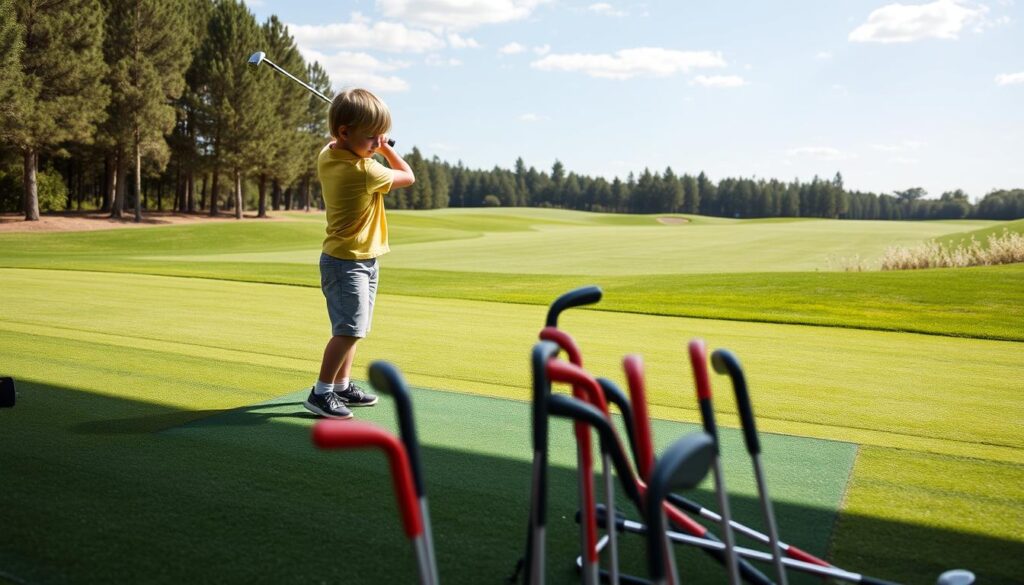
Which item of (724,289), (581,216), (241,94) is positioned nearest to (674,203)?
(581,216)

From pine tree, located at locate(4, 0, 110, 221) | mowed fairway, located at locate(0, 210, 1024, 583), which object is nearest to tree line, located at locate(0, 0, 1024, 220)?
pine tree, located at locate(4, 0, 110, 221)

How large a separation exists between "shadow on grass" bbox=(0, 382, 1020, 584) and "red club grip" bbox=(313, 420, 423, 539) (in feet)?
4.36

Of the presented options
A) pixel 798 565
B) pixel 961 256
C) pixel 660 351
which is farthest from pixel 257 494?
pixel 961 256

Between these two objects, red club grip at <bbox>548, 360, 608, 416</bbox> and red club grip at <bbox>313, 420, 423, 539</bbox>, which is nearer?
red club grip at <bbox>313, 420, 423, 539</bbox>

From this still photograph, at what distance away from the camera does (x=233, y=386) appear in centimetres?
579

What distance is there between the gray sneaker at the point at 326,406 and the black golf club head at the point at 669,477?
3727 millimetres

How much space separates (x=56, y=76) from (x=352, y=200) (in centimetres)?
3997

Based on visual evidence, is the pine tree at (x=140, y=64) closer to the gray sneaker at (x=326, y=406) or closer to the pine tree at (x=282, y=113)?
the pine tree at (x=282, y=113)

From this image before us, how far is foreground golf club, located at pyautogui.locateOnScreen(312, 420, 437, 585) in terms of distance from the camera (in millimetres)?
1357

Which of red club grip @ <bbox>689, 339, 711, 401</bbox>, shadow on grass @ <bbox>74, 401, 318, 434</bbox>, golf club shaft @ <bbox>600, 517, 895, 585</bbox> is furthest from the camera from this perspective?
shadow on grass @ <bbox>74, 401, 318, 434</bbox>

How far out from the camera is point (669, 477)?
4.70ft

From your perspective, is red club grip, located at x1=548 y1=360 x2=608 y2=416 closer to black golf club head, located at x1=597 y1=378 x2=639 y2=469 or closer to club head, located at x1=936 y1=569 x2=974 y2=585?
black golf club head, located at x1=597 y1=378 x2=639 y2=469

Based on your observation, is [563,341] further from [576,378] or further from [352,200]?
[352,200]

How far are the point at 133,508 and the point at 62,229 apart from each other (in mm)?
41936
